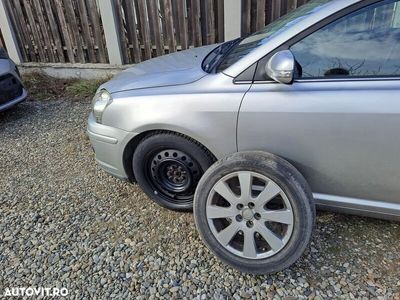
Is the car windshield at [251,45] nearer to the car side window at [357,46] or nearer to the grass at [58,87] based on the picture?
the car side window at [357,46]

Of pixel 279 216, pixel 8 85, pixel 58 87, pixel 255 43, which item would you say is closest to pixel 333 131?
pixel 279 216

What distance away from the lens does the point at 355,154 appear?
1816 millimetres

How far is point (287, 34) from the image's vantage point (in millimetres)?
1860

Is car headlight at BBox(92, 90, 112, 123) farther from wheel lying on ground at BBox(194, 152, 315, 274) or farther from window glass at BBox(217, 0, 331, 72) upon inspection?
wheel lying on ground at BBox(194, 152, 315, 274)

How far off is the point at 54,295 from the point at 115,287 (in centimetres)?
39

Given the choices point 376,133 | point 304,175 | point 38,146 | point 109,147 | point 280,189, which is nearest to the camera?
point 376,133

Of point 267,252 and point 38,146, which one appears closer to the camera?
point 267,252

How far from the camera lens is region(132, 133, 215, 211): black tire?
225cm

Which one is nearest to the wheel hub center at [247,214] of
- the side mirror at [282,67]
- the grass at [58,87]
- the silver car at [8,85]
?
the side mirror at [282,67]

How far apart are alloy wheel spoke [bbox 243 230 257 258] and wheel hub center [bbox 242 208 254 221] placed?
0.27 feet

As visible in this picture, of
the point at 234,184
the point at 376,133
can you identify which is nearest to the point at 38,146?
the point at 234,184

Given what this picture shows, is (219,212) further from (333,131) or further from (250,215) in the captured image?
(333,131)

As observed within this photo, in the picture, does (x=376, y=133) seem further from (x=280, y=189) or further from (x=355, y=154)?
(x=280, y=189)

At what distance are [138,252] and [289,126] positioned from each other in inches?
53.7
